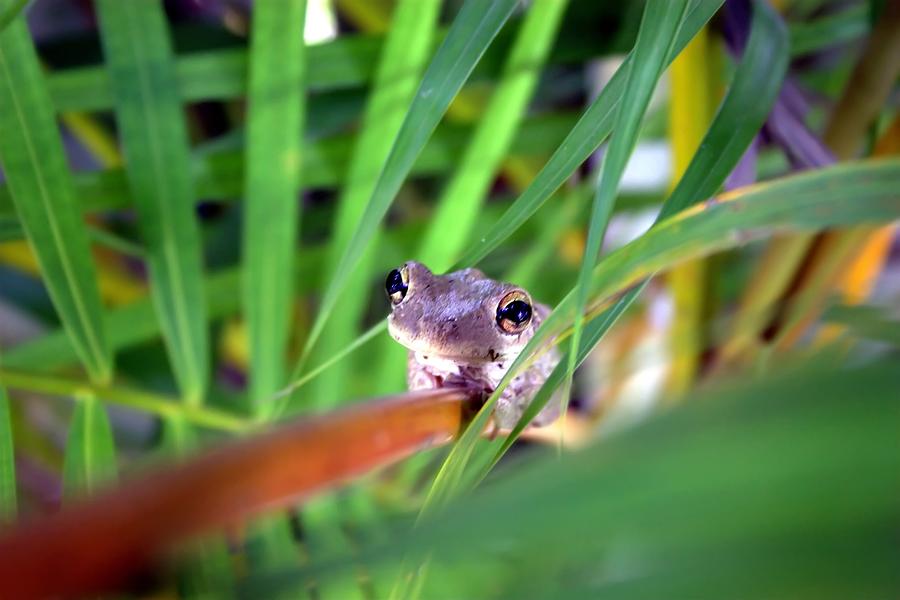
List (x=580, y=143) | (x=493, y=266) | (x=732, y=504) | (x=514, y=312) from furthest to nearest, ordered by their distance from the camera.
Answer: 1. (x=493, y=266)
2. (x=514, y=312)
3. (x=580, y=143)
4. (x=732, y=504)

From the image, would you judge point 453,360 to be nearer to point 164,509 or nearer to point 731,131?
point 731,131

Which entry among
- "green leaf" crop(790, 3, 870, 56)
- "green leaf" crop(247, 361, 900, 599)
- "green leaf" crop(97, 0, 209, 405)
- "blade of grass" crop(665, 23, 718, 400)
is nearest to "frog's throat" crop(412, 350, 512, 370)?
"blade of grass" crop(665, 23, 718, 400)

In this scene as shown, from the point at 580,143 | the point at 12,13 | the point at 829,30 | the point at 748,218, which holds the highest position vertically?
the point at 829,30

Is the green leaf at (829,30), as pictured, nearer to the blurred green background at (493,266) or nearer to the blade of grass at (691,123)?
the blurred green background at (493,266)

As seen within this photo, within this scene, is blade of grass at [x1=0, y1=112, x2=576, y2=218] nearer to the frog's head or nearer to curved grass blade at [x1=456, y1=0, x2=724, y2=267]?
the frog's head

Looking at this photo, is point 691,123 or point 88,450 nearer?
point 88,450

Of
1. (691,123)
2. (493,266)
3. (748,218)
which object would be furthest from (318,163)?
(748,218)

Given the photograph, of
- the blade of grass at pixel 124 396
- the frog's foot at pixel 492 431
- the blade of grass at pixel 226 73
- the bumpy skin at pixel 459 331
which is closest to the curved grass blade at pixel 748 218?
the frog's foot at pixel 492 431
